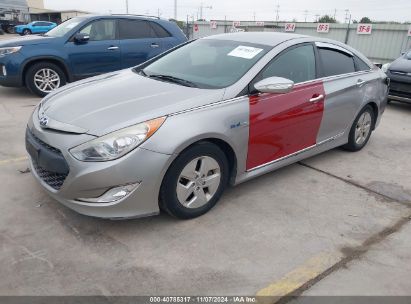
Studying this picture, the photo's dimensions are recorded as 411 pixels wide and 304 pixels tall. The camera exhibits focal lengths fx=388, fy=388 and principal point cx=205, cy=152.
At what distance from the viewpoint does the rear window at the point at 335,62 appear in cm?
440

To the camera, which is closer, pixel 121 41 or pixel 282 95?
pixel 282 95

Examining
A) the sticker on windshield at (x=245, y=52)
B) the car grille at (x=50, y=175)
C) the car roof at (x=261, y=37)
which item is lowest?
the car grille at (x=50, y=175)

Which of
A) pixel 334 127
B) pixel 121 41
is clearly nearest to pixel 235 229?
pixel 334 127

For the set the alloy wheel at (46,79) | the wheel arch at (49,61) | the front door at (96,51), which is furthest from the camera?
the front door at (96,51)

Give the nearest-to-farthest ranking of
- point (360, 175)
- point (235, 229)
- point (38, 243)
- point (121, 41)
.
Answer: point (38, 243)
point (235, 229)
point (360, 175)
point (121, 41)

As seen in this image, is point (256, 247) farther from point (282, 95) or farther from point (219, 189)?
point (282, 95)

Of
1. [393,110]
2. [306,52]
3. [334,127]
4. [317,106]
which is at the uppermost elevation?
[306,52]

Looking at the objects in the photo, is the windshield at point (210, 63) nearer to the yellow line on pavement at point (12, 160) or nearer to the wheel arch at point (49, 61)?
the yellow line on pavement at point (12, 160)

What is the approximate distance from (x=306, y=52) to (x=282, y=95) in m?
0.80

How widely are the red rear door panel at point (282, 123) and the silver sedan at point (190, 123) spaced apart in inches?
0.4

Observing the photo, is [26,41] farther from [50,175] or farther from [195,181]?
[195,181]

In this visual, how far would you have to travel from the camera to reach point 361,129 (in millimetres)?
5160

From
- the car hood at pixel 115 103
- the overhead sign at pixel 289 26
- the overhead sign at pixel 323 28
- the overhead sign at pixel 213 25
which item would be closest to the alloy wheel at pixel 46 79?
the car hood at pixel 115 103

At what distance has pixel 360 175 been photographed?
14.9 feet
